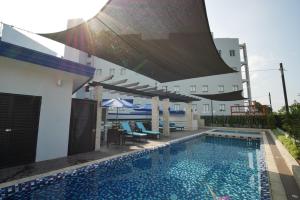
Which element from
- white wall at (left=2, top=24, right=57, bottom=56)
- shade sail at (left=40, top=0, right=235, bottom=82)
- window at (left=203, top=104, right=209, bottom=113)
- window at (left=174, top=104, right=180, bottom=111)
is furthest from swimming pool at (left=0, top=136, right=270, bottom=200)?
window at (left=174, top=104, right=180, bottom=111)

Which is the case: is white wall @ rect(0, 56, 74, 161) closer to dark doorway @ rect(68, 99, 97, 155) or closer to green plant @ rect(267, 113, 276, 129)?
dark doorway @ rect(68, 99, 97, 155)

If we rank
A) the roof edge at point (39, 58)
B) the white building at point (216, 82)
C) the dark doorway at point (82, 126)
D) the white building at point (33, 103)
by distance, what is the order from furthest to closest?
1. the white building at point (216, 82)
2. the dark doorway at point (82, 126)
3. the white building at point (33, 103)
4. the roof edge at point (39, 58)

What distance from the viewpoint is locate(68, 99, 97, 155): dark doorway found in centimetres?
800

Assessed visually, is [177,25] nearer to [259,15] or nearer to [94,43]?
[94,43]

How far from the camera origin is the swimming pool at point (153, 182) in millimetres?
4527

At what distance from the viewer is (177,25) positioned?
18.5 feet

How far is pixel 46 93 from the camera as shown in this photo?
6953 mm

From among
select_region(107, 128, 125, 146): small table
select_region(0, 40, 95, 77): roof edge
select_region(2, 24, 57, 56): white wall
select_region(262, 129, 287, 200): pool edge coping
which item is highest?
select_region(2, 24, 57, 56): white wall

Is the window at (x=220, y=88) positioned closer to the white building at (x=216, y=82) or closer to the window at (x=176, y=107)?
the white building at (x=216, y=82)

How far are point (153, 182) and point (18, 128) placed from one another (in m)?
5.01

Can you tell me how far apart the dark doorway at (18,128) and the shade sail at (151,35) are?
2667 mm

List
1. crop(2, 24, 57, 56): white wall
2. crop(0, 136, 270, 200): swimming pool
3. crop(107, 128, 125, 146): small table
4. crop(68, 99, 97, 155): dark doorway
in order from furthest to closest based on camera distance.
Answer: crop(2, 24, 57, 56): white wall < crop(107, 128, 125, 146): small table < crop(68, 99, 97, 155): dark doorway < crop(0, 136, 270, 200): swimming pool

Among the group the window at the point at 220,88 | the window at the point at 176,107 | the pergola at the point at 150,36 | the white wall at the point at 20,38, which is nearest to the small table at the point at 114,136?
the pergola at the point at 150,36

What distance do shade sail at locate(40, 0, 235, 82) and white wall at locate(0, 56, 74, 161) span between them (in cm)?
151
